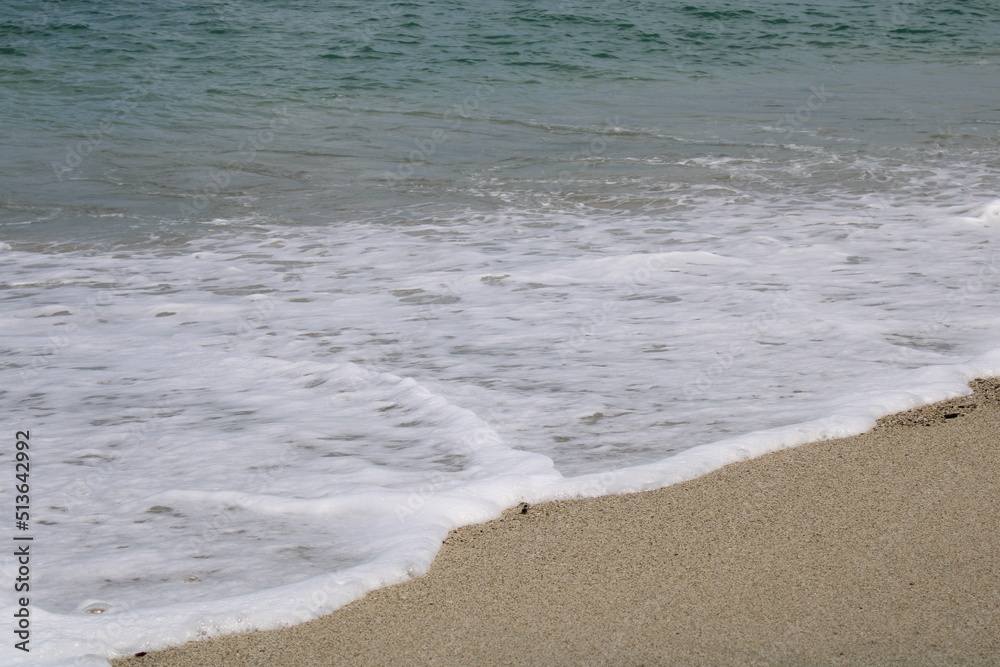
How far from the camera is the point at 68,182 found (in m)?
8.19

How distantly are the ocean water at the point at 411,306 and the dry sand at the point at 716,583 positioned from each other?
13 cm

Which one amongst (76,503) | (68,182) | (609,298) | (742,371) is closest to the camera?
(76,503)

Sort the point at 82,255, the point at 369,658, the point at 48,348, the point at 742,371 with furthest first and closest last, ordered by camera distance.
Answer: the point at 82,255 < the point at 48,348 < the point at 742,371 < the point at 369,658

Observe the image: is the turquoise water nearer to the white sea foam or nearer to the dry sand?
the white sea foam

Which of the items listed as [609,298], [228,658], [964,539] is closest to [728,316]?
[609,298]

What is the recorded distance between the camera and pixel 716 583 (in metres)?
2.29

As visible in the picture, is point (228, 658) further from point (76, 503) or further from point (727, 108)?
point (727, 108)

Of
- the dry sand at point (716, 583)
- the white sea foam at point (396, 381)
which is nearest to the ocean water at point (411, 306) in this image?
the white sea foam at point (396, 381)

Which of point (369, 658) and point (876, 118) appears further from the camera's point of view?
point (876, 118)

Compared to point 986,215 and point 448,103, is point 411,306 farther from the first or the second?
point 448,103

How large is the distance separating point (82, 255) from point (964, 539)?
17.6ft

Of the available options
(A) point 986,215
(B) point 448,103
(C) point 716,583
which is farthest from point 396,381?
(B) point 448,103

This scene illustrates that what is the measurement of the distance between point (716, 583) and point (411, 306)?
278 centimetres

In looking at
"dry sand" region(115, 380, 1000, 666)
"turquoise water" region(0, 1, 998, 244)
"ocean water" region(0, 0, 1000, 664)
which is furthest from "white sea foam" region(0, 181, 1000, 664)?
"turquoise water" region(0, 1, 998, 244)
